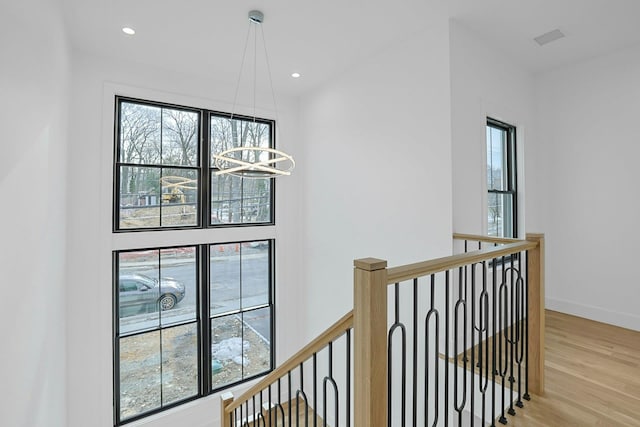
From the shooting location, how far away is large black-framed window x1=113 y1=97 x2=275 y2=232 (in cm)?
383

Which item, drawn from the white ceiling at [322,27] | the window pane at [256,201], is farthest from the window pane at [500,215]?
the window pane at [256,201]

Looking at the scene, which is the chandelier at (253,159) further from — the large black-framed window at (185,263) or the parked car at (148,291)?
the parked car at (148,291)

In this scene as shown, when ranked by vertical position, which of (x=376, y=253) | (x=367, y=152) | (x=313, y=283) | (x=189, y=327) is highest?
(x=367, y=152)

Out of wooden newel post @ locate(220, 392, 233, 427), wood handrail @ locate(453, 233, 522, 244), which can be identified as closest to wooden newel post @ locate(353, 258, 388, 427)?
wood handrail @ locate(453, 233, 522, 244)

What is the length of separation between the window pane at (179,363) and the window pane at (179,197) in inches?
55.6

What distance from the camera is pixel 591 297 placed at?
3.78m

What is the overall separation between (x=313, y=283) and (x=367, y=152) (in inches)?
83.0

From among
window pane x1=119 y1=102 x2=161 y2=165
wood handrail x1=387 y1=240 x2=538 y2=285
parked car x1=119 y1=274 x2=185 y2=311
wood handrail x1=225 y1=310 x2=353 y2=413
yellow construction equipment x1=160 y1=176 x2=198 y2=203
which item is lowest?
parked car x1=119 y1=274 x2=185 y2=311

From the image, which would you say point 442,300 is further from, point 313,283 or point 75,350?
point 75,350

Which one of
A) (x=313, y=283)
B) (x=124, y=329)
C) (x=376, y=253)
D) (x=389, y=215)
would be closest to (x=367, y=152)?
(x=389, y=215)

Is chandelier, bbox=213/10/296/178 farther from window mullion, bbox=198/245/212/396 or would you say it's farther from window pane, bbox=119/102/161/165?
window mullion, bbox=198/245/212/396

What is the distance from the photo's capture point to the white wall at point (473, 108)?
294cm

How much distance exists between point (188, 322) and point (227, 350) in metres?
0.74

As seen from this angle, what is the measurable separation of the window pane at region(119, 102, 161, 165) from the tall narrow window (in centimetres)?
394
